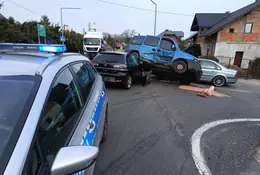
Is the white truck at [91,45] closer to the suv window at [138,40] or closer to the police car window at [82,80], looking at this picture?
the suv window at [138,40]

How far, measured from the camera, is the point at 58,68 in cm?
165

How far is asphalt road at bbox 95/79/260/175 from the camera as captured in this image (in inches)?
107

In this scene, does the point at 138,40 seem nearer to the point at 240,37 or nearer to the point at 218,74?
the point at 218,74

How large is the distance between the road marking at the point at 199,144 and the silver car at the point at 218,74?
228 inches

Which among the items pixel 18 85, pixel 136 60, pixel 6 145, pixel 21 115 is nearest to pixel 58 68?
pixel 18 85

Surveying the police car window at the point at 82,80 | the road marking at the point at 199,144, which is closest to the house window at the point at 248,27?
the road marking at the point at 199,144

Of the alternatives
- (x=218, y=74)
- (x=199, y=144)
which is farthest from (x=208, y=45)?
(x=199, y=144)

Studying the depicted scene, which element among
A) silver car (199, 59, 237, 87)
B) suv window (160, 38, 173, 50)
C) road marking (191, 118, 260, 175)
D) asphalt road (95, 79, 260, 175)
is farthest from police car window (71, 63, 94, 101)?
silver car (199, 59, 237, 87)

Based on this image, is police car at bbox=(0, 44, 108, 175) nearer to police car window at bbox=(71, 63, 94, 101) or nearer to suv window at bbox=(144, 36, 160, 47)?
police car window at bbox=(71, 63, 94, 101)

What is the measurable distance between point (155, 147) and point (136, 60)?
595 centimetres

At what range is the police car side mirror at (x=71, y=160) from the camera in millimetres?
1051

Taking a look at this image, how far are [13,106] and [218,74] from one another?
1103 cm

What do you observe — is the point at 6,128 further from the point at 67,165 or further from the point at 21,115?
the point at 67,165

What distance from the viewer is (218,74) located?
1037 centimetres
